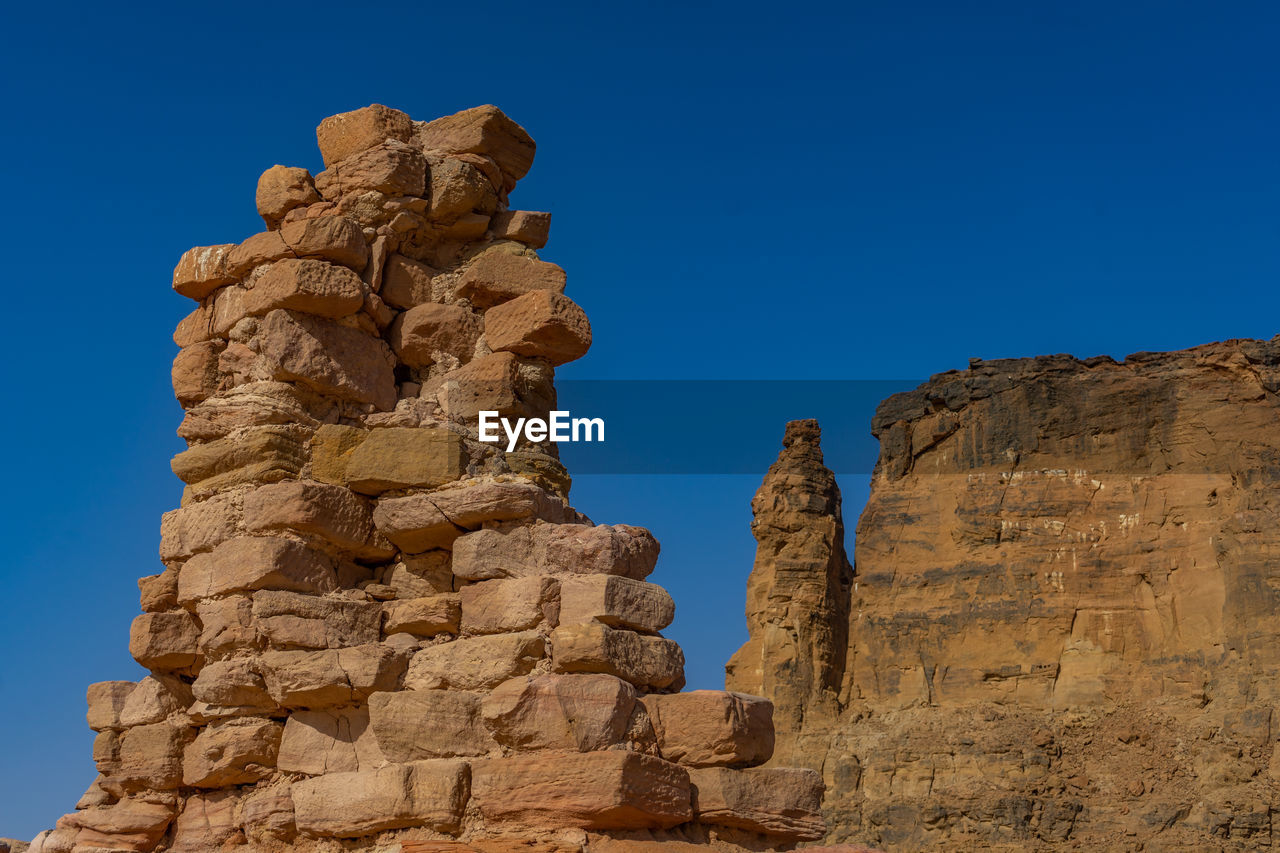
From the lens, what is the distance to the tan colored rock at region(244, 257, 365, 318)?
5551 mm

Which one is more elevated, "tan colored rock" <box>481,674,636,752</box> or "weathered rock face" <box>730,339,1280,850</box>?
"weathered rock face" <box>730,339,1280,850</box>

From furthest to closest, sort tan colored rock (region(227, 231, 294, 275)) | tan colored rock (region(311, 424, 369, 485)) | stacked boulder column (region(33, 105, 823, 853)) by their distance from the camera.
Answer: tan colored rock (region(227, 231, 294, 275)), tan colored rock (region(311, 424, 369, 485)), stacked boulder column (region(33, 105, 823, 853))

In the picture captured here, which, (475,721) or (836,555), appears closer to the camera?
(475,721)

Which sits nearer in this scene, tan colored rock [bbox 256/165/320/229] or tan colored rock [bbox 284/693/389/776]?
tan colored rock [bbox 284/693/389/776]

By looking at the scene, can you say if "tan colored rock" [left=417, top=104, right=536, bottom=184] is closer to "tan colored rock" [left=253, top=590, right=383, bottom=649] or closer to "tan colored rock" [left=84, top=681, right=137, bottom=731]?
"tan colored rock" [left=253, top=590, right=383, bottom=649]

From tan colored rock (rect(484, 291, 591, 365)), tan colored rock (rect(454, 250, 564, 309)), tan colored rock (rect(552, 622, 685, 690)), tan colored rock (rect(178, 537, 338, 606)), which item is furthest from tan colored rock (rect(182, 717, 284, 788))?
tan colored rock (rect(454, 250, 564, 309))

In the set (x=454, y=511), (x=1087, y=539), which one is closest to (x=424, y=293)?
(x=454, y=511)

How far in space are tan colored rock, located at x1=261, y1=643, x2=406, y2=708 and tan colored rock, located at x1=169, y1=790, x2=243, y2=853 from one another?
50 cm

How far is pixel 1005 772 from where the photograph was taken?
46.2 metres

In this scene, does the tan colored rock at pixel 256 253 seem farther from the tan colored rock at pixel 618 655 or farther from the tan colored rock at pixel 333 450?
the tan colored rock at pixel 618 655

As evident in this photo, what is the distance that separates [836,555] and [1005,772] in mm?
10855

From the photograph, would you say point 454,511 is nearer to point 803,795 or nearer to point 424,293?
point 424,293

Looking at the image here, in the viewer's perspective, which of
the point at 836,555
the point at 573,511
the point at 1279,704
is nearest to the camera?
the point at 573,511

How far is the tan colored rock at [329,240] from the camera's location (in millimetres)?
5648
